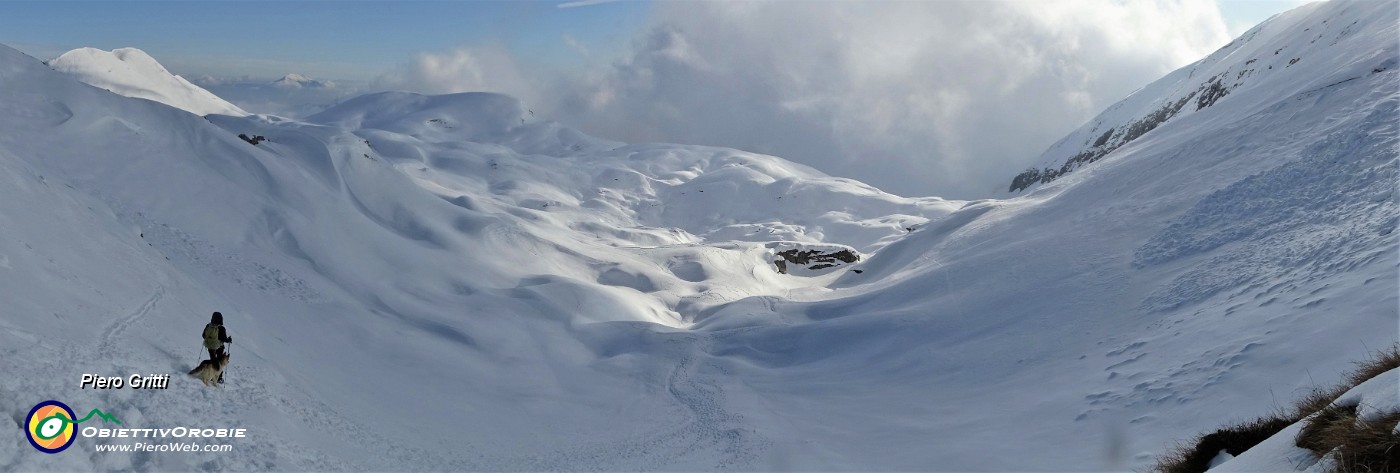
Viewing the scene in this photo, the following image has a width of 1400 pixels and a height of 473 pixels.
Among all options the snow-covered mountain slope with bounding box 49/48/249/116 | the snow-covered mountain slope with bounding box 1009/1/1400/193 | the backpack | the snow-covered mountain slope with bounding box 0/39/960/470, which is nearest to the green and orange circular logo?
the snow-covered mountain slope with bounding box 0/39/960/470

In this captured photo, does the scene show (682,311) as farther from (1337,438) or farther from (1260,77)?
(1260,77)

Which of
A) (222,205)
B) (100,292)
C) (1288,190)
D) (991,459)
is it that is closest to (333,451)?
(100,292)

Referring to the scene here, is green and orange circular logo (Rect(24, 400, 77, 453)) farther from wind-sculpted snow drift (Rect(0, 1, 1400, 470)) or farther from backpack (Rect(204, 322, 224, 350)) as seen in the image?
backpack (Rect(204, 322, 224, 350))

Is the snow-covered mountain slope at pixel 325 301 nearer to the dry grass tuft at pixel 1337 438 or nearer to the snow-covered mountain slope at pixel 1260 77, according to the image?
the dry grass tuft at pixel 1337 438

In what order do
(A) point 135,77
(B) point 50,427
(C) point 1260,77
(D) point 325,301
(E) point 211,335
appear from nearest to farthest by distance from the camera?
(B) point 50,427
(E) point 211,335
(D) point 325,301
(C) point 1260,77
(A) point 135,77

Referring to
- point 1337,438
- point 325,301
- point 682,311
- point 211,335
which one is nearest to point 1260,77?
point 682,311

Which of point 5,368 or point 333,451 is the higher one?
point 5,368

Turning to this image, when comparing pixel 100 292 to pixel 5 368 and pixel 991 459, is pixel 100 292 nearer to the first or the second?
pixel 5 368
